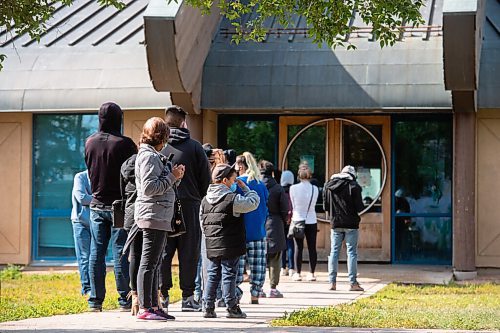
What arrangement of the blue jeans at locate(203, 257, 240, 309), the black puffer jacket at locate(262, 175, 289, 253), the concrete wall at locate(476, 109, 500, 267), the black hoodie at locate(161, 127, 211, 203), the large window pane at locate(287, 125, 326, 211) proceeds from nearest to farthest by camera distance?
the blue jeans at locate(203, 257, 240, 309), the black hoodie at locate(161, 127, 211, 203), the black puffer jacket at locate(262, 175, 289, 253), the concrete wall at locate(476, 109, 500, 267), the large window pane at locate(287, 125, 326, 211)

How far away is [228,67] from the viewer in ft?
58.6

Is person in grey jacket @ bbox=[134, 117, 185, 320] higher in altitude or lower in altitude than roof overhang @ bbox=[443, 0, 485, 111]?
lower

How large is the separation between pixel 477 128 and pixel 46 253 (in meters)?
8.03

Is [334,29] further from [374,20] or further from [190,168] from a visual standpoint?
[190,168]

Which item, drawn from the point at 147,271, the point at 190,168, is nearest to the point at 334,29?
the point at 190,168

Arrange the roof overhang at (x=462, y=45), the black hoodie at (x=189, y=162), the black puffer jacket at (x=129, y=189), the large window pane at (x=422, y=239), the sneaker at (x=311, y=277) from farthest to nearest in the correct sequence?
the large window pane at (x=422, y=239) < the sneaker at (x=311, y=277) < the roof overhang at (x=462, y=45) < the black hoodie at (x=189, y=162) < the black puffer jacket at (x=129, y=189)

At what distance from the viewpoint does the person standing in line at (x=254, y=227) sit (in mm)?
12078

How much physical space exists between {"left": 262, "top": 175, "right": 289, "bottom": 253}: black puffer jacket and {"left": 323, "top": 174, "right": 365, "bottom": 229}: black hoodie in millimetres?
979

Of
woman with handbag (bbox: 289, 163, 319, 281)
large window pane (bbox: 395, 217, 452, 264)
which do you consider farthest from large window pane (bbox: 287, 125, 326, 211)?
woman with handbag (bbox: 289, 163, 319, 281)

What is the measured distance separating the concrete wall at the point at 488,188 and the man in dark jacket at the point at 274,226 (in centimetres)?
514

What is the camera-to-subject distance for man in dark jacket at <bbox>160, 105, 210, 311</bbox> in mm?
10734

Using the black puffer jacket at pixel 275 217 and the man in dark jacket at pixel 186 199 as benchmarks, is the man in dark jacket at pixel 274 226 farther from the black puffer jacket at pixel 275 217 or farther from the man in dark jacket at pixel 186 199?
the man in dark jacket at pixel 186 199

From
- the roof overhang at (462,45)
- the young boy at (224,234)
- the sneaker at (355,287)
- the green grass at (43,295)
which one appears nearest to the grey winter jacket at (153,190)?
the young boy at (224,234)

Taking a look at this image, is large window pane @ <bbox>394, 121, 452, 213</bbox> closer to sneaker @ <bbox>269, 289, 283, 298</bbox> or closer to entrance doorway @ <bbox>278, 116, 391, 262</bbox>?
entrance doorway @ <bbox>278, 116, 391, 262</bbox>
